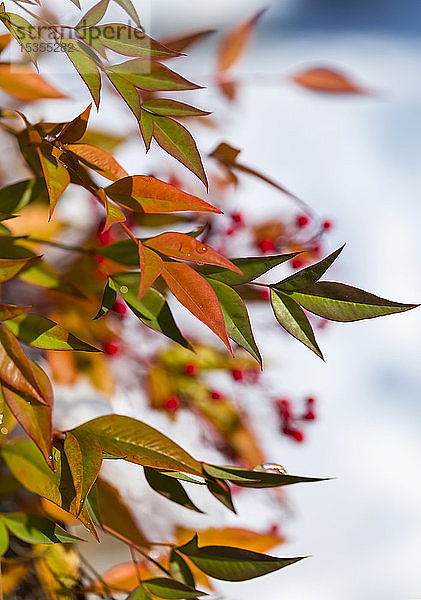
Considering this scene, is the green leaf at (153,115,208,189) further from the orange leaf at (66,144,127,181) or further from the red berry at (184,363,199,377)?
the red berry at (184,363,199,377)

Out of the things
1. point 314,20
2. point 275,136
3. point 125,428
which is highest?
point 314,20

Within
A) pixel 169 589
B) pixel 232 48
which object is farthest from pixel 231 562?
pixel 232 48

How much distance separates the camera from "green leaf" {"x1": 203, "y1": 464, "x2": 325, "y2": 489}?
0.51ft

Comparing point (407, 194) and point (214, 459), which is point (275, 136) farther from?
point (214, 459)

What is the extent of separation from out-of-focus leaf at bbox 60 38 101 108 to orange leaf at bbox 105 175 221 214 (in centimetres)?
2

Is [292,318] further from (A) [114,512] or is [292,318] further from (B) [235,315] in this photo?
(A) [114,512]

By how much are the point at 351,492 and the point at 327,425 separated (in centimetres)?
5

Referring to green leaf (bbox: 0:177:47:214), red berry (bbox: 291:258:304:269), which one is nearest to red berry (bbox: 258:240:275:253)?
red berry (bbox: 291:258:304:269)

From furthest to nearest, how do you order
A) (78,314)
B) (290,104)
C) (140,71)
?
(290,104), (78,314), (140,71)

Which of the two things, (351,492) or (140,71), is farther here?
(351,492)

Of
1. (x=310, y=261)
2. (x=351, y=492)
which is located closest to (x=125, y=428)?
(x=310, y=261)

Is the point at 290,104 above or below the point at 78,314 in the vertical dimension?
above

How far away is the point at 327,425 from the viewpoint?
17.4 inches

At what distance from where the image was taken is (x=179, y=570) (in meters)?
0.18
